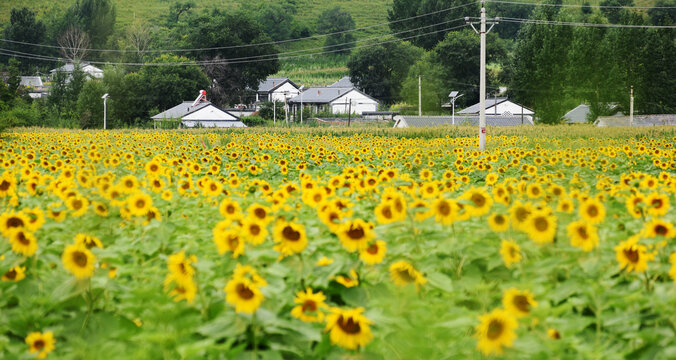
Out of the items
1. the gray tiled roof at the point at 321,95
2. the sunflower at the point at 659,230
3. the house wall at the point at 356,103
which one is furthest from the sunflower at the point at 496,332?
the gray tiled roof at the point at 321,95

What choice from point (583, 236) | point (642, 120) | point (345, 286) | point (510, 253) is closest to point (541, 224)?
point (583, 236)

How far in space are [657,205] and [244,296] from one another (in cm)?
240

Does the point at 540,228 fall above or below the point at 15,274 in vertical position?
above

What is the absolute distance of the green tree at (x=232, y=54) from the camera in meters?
74.5

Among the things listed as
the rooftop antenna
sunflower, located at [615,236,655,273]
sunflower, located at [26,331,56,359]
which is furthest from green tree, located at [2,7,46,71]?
sunflower, located at [615,236,655,273]

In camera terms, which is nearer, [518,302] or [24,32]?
[518,302]

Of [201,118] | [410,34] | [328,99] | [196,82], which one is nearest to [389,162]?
[201,118]

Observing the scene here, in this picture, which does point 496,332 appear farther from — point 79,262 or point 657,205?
point 657,205

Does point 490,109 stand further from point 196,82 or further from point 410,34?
point 196,82

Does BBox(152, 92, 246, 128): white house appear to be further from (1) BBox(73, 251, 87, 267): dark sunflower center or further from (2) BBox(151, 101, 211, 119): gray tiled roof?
(1) BBox(73, 251, 87, 267): dark sunflower center

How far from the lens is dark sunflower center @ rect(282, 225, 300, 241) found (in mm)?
2387

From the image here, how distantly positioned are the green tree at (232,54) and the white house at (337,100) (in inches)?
265

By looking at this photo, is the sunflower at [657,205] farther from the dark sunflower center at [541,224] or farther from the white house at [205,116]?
the white house at [205,116]

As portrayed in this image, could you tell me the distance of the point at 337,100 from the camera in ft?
260
